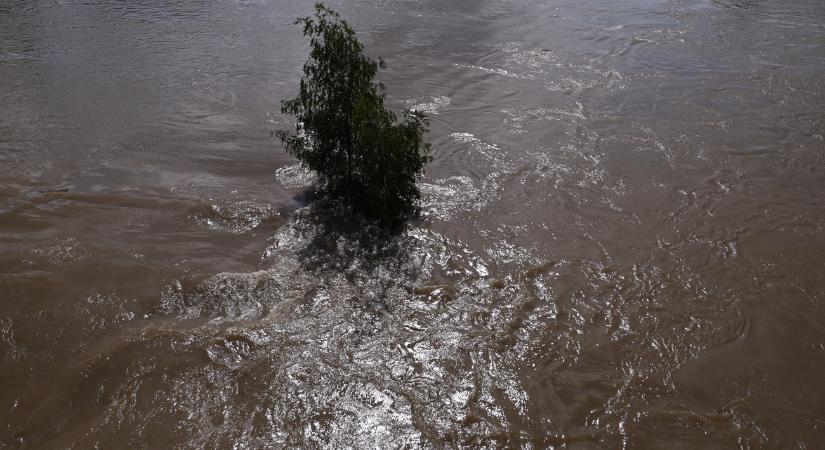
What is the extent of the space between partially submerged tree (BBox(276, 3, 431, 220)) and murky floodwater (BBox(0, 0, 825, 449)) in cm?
46

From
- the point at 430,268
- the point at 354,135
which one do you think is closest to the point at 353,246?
the point at 430,268

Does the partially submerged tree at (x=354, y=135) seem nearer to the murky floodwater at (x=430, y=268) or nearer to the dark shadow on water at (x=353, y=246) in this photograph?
the dark shadow on water at (x=353, y=246)

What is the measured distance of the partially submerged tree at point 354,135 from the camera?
21.8ft

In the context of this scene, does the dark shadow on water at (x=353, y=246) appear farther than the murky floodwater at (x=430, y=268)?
Yes

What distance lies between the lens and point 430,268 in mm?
6320

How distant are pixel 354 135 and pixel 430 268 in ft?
6.62

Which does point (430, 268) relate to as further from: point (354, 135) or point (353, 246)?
point (354, 135)

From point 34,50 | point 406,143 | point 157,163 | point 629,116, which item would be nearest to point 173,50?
point 34,50

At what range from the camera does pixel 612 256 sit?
663 centimetres

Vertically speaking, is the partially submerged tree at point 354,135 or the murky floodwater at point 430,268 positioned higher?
the partially submerged tree at point 354,135

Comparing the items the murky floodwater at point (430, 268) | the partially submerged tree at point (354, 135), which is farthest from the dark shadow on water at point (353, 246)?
the partially submerged tree at point (354, 135)

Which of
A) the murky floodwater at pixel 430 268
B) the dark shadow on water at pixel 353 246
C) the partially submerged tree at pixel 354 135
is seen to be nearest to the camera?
the murky floodwater at pixel 430 268

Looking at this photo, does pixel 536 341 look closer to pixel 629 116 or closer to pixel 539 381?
pixel 539 381

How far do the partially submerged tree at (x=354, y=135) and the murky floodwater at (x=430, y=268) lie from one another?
1.52ft
